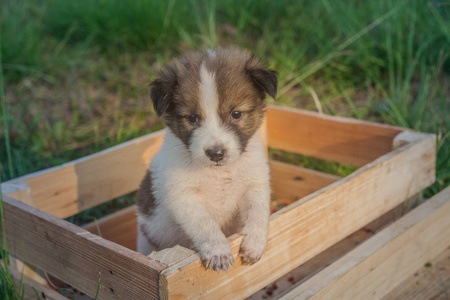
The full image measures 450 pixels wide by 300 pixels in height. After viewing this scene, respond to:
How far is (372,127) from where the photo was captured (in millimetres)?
4289

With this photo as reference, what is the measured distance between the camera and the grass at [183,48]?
5.54 m

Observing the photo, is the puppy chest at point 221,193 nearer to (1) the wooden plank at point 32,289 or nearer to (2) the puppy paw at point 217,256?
(2) the puppy paw at point 217,256

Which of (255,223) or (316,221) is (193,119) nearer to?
(255,223)

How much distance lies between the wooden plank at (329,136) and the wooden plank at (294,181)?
6.5 inches

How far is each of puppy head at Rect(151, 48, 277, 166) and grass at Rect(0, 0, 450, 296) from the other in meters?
2.16

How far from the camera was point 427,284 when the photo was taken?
3758 millimetres

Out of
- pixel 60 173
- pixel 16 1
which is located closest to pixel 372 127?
pixel 60 173

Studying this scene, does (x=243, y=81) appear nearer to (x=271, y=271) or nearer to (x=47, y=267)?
(x=271, y=271)

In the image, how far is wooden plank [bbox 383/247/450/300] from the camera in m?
3.65

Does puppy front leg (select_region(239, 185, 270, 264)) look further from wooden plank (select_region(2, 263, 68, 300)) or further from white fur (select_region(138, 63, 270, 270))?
wooden plank (select_region(2, 263, 68, 300))

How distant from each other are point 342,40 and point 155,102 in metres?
4.46

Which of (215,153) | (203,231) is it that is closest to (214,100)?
(215,153)

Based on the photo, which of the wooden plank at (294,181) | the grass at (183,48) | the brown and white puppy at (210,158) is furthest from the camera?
the grass at (183,48)

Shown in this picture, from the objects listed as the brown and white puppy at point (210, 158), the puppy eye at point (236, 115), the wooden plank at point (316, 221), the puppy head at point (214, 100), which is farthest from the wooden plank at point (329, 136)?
the puppy eye at point (236, 115)
